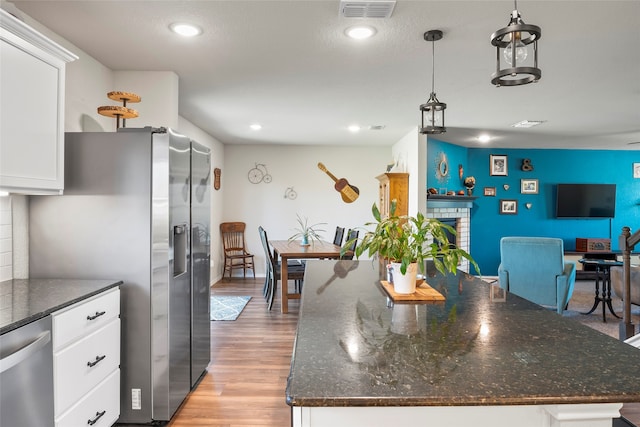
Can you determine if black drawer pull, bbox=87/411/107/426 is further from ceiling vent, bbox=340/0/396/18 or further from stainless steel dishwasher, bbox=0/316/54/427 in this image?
ceiling vent, bbox=340/0/396/18

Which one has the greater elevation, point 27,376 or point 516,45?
point 516,45

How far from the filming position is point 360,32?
2.51 m

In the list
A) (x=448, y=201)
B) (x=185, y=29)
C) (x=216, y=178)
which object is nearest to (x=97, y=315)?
(x=185, y=29)

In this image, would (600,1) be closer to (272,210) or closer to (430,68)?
(430,68)

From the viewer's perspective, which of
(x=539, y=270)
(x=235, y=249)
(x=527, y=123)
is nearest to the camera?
(x=539, y=270)

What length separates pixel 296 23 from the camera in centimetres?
241

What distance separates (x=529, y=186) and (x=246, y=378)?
674 cm

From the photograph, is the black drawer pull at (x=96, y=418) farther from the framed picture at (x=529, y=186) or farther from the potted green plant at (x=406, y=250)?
the framed picture at (x=529, y=186)

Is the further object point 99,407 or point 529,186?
point 529,186

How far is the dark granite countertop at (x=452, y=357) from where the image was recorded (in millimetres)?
851

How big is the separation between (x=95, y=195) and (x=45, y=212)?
30cm

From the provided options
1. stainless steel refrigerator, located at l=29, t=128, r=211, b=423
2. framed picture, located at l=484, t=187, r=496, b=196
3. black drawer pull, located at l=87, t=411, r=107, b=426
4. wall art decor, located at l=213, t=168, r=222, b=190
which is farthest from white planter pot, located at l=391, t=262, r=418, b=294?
framed picture, located at l=484, t=187, r=496, b=196

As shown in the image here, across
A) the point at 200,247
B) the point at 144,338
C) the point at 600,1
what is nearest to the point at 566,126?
the point at 600,1

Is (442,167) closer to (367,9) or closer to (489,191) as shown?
(489,191)
